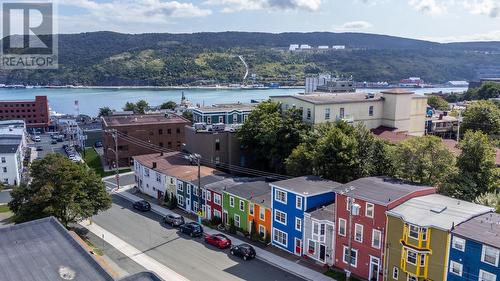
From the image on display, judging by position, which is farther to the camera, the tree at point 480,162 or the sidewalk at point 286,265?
the tree at point 480,162

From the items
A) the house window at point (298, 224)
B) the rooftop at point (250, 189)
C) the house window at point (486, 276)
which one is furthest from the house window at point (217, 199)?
the house window at point (486, 276)

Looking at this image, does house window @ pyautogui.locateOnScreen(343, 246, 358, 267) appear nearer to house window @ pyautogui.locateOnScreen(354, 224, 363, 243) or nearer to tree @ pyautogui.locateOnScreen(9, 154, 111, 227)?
house window @ pyautogui.locateOnScreen(354, 224, 363, 243)

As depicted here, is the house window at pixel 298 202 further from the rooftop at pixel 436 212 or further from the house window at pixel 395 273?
the house window at pixel 395 273

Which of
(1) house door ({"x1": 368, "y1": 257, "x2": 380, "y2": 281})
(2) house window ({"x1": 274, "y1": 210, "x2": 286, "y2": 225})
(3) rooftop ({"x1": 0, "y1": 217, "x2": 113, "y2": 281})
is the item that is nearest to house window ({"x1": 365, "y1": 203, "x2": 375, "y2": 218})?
(1) house door ({"x1": 368, "y1": 257, "x2": 380, "y2": 281})

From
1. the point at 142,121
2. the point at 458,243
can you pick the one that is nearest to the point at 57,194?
the point at 458,243

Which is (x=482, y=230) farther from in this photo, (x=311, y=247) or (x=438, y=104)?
(x=438, y=104)

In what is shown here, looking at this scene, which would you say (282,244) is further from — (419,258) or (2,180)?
(2,180)

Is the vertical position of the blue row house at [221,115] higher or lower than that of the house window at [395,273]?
higher

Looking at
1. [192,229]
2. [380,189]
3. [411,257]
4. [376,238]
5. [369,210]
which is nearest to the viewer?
[411,257]
